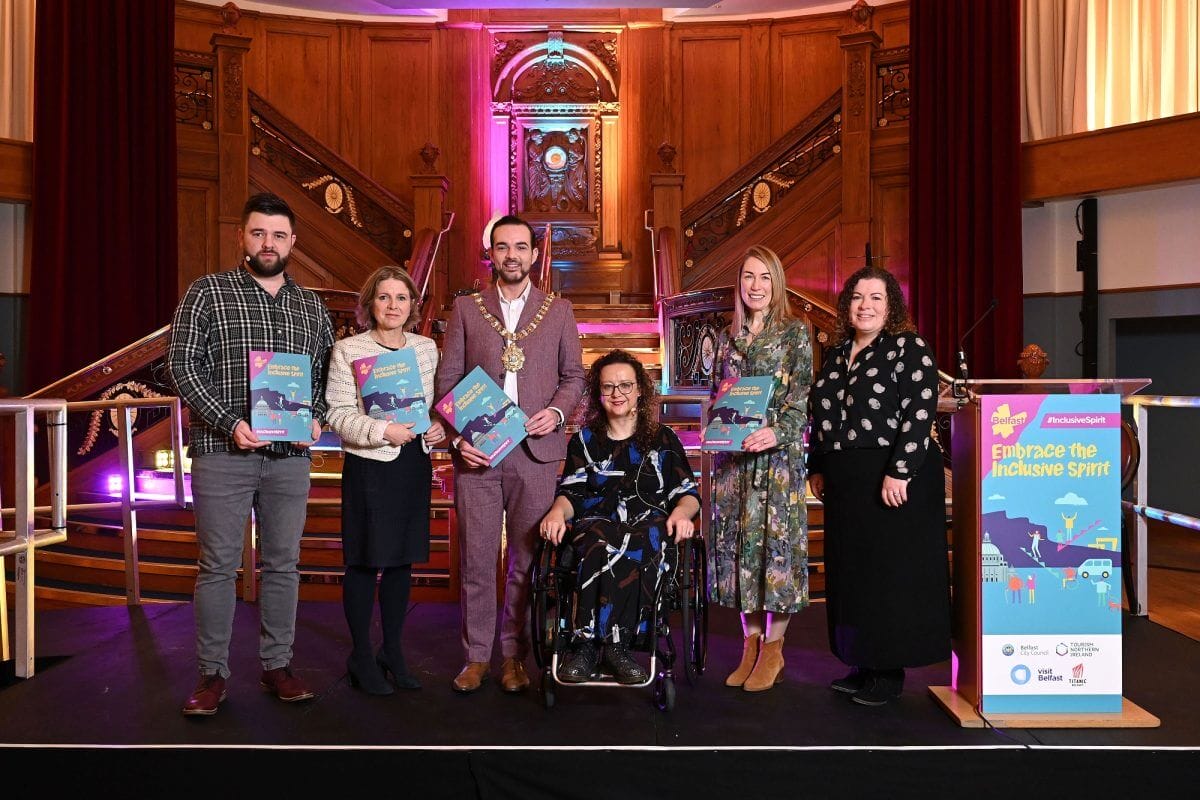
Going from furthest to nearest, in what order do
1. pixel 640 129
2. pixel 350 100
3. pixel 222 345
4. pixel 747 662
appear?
pixel 640 129
pixel 350 100
pixel 747 662
pixel 222 345

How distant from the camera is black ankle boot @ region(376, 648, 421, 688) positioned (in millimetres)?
3393

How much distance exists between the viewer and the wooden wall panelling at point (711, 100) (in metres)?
10.4

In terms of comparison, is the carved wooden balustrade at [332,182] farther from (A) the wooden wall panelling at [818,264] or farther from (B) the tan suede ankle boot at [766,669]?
(B) the tan suede ankle boot at [766,669]

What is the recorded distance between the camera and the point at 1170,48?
24.9 feet

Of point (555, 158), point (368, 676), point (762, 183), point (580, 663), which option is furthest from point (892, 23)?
point (368, 676)

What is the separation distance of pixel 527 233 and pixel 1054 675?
7.17 ft

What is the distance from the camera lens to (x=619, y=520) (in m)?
3.35

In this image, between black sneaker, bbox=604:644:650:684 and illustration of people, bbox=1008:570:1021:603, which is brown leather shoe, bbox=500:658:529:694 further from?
illustration of people, bbox=1008:570:1021:603

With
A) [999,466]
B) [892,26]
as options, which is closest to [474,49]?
[892,26]

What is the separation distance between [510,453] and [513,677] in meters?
0.75

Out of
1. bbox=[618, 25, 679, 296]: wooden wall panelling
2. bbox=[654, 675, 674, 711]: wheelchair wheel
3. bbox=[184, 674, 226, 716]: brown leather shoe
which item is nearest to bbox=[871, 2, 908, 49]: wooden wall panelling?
bbox=[618, 25, 679, 296]: wooden wall panelling

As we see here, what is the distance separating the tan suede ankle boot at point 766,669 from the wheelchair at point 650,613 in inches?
7.9

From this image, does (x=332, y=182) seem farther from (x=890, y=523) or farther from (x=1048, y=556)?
(x=1048, y=556)

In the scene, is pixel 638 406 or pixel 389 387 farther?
pixel 638 406
